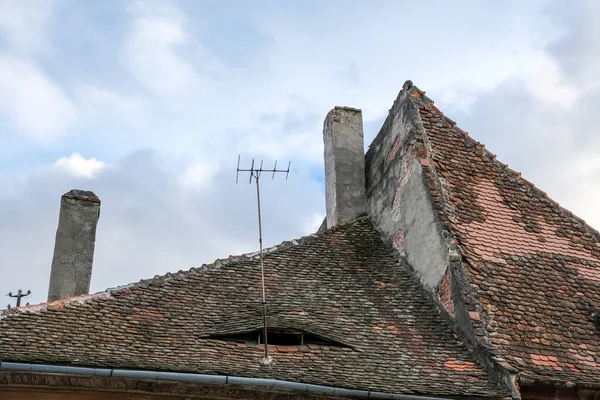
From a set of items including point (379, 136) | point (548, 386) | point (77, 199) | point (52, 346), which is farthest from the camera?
point (379, 136)

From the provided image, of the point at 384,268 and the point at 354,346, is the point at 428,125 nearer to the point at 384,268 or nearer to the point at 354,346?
the point at 384,268

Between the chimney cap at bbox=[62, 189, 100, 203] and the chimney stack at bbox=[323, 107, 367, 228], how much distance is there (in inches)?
160

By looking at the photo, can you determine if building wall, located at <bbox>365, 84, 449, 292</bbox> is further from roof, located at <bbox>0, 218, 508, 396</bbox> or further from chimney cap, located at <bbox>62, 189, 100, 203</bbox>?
chimney cap, located at <bbox>62, 189, 100, 203</bbox>

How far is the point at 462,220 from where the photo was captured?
1106 centimetres

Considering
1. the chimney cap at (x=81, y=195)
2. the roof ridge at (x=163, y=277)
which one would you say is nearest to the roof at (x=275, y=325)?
the roof ridge at (x=163, y=277)

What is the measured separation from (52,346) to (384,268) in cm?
515

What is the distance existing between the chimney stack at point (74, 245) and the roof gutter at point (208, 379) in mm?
3120

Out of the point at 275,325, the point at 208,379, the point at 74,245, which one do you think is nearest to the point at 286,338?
the point at 275,325

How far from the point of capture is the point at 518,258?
35.7ft

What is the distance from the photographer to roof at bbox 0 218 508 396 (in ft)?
26.9

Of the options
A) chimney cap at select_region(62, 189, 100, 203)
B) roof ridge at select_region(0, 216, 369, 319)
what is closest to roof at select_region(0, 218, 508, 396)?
roof ridge at select_region(0, 216, 369, 319)

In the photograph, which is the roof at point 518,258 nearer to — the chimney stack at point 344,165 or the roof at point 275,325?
the roof at point 275,325

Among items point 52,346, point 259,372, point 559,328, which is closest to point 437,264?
point 559,328

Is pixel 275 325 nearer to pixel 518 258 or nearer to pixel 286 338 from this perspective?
pixel 286 338
